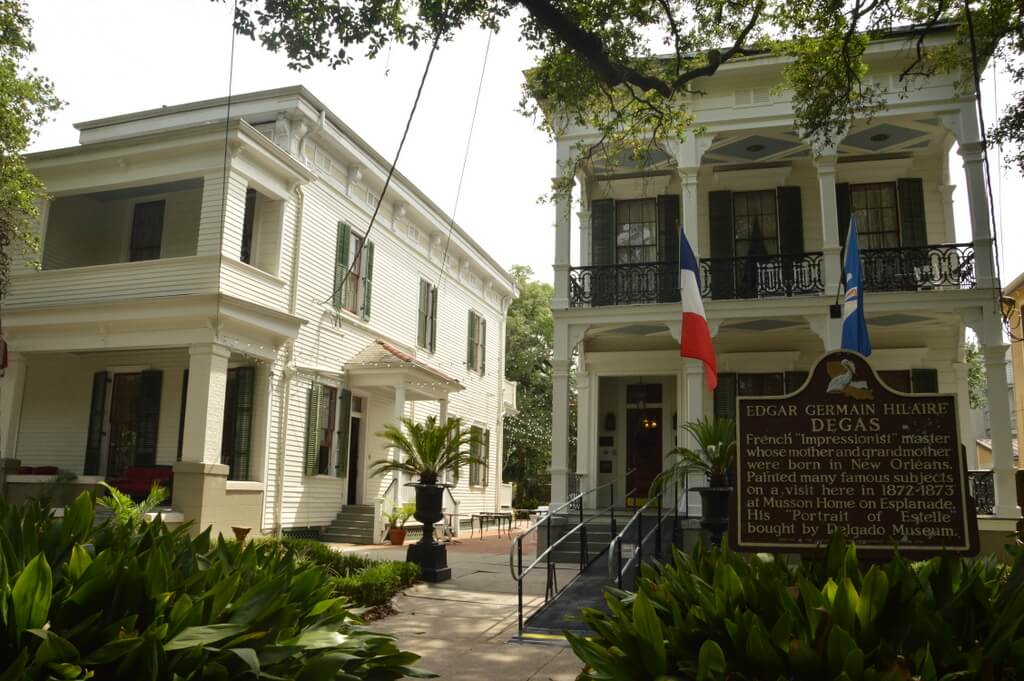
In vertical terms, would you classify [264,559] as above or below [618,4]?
below

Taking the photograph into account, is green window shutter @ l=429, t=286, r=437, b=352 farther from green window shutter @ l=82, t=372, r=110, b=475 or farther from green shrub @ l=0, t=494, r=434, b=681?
green shrub @ l=0, t=494, r=434, b=681

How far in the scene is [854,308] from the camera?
1212 cm

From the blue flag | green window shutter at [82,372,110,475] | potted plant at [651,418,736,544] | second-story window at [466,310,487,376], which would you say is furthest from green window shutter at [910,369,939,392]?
green window shutter at [82,372,110,475]

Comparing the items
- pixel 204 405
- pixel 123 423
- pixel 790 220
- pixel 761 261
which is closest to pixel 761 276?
pixel 761 261

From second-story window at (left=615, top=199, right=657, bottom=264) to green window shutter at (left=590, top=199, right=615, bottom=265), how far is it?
15 centimetres

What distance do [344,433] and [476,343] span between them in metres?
8.83

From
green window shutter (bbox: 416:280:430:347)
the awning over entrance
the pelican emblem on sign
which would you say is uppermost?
green window shutter (bbox: 416:280:430:347)

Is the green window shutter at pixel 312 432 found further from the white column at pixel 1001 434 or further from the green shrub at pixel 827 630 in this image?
the green shrub at pixel 827 630

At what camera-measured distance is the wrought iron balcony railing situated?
45.4 ft

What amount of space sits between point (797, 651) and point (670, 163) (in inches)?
557

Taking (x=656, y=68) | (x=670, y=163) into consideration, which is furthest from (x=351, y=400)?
(x=656, y=68)

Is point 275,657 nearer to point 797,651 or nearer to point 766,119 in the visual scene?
point 797,651

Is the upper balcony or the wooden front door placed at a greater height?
the upper balcony

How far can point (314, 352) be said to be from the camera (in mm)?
17172
